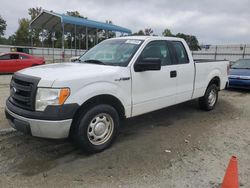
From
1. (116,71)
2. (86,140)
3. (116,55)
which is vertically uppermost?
(116,55)

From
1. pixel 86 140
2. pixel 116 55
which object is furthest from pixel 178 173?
pixel 116 55

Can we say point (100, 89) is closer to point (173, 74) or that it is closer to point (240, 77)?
point (173, 74)

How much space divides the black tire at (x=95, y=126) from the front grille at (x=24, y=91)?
2.34 feet

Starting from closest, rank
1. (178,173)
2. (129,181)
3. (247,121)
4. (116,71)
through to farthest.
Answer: (129,181) → (178,173) → (116,71) → (247,121)

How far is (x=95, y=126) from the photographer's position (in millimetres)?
3898

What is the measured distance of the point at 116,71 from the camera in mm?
4055

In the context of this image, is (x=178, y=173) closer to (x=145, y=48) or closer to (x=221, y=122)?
(x=145, y=48)

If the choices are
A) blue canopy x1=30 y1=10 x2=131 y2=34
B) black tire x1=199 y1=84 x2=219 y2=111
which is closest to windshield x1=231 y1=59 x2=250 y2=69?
black tire x1=199 y1=84 x2=219 y2=111

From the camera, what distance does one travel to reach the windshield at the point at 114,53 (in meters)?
4.44

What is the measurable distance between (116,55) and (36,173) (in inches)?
95.2

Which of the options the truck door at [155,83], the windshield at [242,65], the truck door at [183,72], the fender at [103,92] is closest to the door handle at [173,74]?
the truck door at [155,83]

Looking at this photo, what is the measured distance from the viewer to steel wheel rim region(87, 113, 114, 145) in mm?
3878

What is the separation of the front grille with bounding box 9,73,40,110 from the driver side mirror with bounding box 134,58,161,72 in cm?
169

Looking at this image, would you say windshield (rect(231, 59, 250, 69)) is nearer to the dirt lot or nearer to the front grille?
the dirt lot
